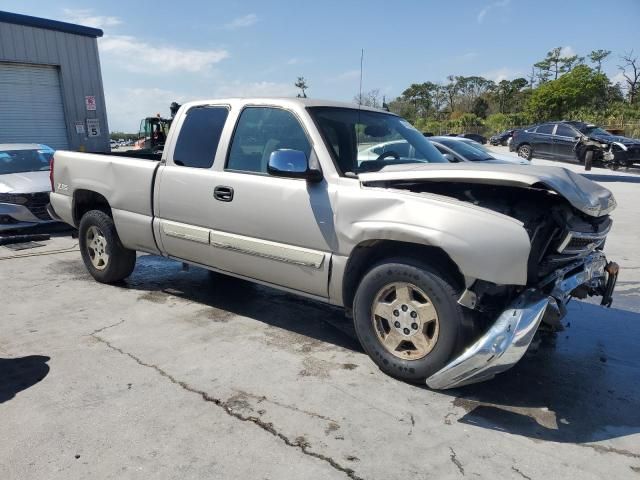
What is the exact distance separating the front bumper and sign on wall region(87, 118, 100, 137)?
17.4m

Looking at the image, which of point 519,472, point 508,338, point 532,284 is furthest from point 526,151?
Answer: point 519,472

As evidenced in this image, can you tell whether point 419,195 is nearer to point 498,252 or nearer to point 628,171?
point 498,252

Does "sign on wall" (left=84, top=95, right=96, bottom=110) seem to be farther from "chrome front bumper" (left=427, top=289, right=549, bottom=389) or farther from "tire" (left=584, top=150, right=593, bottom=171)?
"chrome front bumper" (left=427, top=289, right=549, bottom=389)

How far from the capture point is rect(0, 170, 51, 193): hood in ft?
26.9

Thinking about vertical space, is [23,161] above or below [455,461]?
above

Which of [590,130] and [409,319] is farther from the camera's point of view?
[590,130]

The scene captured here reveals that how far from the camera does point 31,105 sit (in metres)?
16.1

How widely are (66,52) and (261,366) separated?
16606 millimetres

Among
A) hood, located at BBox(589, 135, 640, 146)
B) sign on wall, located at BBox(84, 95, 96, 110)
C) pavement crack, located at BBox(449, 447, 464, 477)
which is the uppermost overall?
sign on wall, located at BBox(84, 95, 96, 110)

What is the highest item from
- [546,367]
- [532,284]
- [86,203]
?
[86,203]

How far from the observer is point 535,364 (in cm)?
382

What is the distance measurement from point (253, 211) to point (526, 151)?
57.3 feet

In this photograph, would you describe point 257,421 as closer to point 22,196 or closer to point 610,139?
point 22,196

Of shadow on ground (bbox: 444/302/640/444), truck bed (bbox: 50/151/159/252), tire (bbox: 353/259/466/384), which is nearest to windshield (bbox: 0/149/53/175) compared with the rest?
truck bed (bbox: 50/151/159/252)
